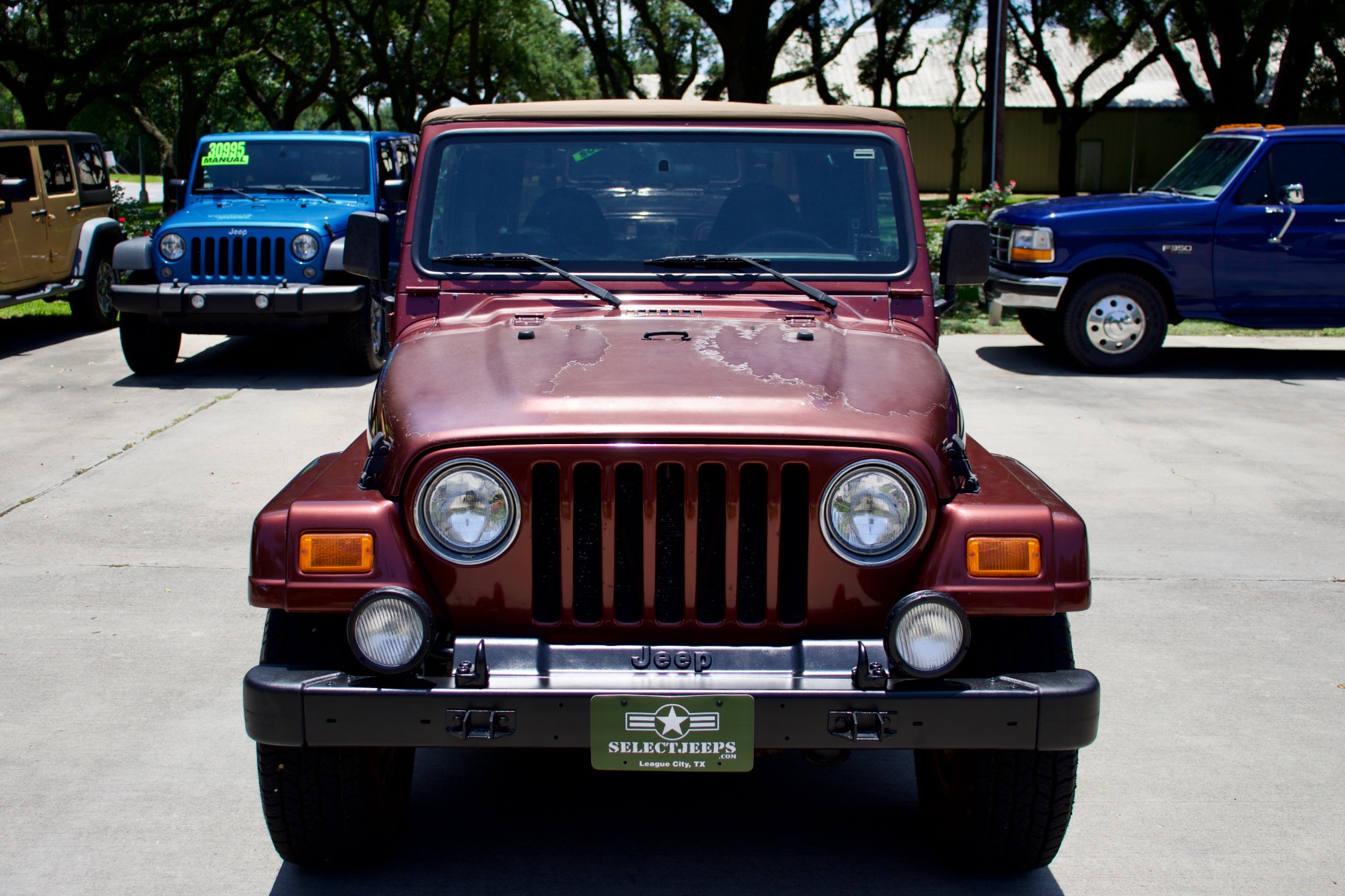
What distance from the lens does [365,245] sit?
448cm

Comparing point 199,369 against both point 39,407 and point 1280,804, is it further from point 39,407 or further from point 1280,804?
point 1280,804

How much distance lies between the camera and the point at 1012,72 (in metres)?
40.1

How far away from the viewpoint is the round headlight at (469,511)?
290 cm

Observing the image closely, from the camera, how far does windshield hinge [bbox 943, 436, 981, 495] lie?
3.11 m

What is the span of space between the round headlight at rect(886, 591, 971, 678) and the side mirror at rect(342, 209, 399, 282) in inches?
95.6

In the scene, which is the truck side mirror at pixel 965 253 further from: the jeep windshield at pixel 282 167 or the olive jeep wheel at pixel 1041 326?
the jeep windshield at pixel 282 167

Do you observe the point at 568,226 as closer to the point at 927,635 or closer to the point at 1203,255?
the point at 927,635

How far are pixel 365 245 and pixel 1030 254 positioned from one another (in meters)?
7.64

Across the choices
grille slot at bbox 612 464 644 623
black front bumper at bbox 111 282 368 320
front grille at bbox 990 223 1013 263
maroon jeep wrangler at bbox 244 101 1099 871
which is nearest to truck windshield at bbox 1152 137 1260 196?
front grille at bbox 990 223 1013 263

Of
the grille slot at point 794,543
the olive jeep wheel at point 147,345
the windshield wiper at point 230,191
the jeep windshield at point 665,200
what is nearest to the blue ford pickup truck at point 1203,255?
the windshield wiper at point 230,191

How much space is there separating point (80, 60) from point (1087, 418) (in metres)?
20.3

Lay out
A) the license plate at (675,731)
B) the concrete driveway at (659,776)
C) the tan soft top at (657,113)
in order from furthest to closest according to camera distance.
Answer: the tan soft top at (657,113)
the concrete driveway at (659,776)
the license plate at (675,731)

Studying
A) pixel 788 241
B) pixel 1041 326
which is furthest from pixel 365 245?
pixel 1041 326

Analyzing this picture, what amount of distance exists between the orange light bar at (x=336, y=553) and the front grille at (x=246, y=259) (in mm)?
7798
